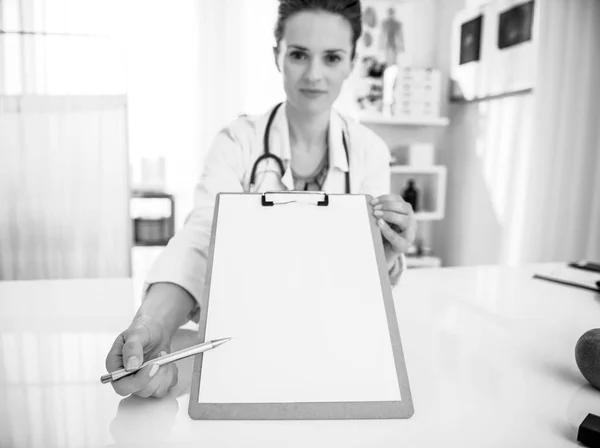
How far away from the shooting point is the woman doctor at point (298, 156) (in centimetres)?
65

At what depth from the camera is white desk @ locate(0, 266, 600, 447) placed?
41 centimetres

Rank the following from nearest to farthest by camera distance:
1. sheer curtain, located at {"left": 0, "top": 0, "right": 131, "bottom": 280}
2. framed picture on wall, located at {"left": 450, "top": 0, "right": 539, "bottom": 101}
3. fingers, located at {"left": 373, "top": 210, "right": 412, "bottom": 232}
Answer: fingers, located at {"left": 373, "top": 210, "right": 412, "bottom": 232} → sheer curtain, located at {"left": 0, "top": 0, "right": 131, "bottom": 280} → framed picture on wall, located at {"left": 450, "top": 0, "right": 539, "bottom": 101}

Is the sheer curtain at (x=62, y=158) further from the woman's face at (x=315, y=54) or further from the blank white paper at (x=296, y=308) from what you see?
the blank white paper at (x=296, y=308)

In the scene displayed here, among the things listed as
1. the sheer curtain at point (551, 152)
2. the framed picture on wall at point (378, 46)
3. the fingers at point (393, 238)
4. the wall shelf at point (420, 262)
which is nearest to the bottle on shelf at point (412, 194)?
the wall shelf at point (420, 262)

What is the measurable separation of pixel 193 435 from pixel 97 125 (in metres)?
2.22

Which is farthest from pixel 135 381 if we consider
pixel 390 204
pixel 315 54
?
pixel 315 54

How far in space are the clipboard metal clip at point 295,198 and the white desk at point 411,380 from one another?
24 cm

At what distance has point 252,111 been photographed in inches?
117

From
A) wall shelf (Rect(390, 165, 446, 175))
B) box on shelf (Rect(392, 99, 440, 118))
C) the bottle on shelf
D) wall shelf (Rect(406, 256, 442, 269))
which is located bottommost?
wall shelf (Rect(406, 256, 442, 269))

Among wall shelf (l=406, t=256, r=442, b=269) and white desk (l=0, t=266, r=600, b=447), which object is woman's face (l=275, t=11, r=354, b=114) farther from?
wall shelf (l=406, t=256, r=442, b=269)

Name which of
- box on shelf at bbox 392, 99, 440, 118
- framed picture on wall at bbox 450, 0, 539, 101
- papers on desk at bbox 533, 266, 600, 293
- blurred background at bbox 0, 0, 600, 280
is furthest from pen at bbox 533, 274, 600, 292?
box on shelf at bbox 392, 99, 440, 118

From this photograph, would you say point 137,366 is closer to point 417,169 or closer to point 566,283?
point 566,283

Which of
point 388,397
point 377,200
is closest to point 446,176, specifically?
point 377,200

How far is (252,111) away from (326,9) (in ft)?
6.78
